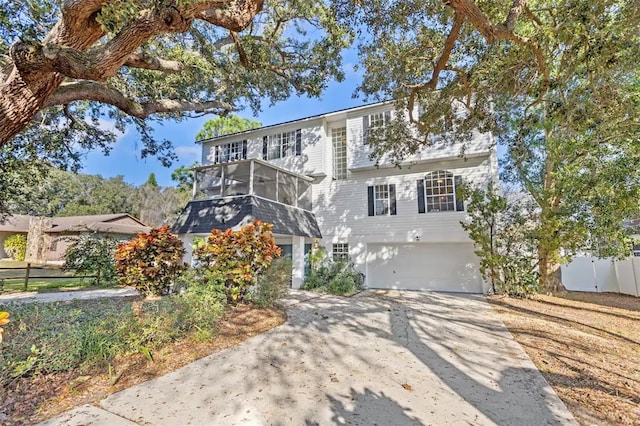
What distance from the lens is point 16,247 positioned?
25703 mm

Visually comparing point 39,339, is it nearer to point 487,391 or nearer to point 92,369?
point 92,369

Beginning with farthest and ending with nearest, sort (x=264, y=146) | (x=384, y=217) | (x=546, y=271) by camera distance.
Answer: (x=264, y=146) → (x=384, y=217) → (x=546, y=271)

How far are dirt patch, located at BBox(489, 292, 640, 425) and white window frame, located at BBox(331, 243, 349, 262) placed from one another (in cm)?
633

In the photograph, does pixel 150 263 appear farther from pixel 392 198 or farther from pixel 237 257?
pixel 392 198

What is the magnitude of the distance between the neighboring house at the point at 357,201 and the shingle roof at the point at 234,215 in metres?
0.05

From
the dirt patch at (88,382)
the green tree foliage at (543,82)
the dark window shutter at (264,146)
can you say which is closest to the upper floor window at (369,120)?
the green tree foliage at (543,82)

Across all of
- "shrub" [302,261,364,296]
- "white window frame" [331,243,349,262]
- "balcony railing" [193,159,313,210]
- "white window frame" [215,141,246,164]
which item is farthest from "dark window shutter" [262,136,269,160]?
"shrub" [302,261,364,296]

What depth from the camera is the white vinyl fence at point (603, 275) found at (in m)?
11.7

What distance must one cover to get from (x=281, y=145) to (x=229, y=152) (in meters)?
3.41

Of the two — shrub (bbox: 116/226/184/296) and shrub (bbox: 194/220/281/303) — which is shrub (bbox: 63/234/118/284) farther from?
shrub (bbox: 194/220/281/303)

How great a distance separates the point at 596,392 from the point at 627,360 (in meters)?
1.72

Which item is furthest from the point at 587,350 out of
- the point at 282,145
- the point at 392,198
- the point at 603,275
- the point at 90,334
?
the point at 282,145

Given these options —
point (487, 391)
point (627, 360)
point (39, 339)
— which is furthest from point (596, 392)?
point (39, 339)

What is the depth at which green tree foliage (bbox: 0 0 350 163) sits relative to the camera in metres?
3.74
